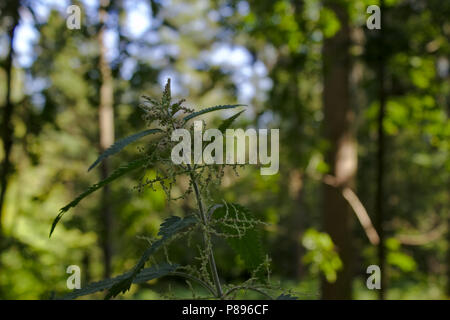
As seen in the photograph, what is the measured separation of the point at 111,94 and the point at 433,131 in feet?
14.8

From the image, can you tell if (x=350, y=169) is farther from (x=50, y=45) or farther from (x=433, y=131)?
(x=50, y=45)

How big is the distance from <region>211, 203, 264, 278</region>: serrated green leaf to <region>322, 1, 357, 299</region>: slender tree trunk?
4.49m

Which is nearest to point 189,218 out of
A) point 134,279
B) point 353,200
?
point 134,279

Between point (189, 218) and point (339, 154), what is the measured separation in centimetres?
482

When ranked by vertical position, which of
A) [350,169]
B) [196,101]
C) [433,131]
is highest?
[196,101]

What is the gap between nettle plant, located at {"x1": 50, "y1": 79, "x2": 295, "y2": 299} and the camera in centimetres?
87

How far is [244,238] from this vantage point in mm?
1051

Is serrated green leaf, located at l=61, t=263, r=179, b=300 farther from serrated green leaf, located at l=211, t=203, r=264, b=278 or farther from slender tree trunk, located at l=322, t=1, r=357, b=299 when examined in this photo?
slender tree trunk, located at l=322, t=1, r=357, b=299

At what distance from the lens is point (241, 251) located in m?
1.04

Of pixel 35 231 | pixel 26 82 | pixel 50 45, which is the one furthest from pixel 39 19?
pixel 35 231

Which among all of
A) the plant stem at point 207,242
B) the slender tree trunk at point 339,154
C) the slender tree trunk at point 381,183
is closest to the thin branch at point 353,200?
the slender tree trunk at point 339,154
